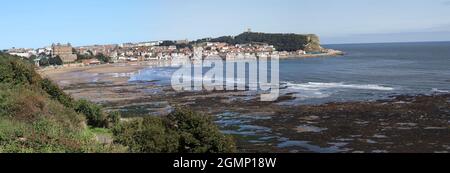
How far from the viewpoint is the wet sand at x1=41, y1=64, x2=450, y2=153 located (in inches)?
961

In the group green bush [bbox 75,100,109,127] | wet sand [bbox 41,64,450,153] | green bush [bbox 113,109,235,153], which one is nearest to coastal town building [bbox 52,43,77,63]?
wet sand [bbox 41,64,450,153]

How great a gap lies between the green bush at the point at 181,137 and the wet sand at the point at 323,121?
613 cm

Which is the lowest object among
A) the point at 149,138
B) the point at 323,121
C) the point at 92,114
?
the point at 323,121

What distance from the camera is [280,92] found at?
49.3 metres

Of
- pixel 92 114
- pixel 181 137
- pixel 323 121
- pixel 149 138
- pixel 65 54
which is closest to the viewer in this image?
pixel 181 137

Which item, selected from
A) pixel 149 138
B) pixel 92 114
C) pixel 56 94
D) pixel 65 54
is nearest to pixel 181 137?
pixel 149 138

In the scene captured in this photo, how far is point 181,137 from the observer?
58.1ft

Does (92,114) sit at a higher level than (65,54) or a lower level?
higher

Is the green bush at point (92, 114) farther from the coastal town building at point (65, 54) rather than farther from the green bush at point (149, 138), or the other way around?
the coastal town building at point (65, 54)

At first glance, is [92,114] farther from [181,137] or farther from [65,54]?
[65,54]

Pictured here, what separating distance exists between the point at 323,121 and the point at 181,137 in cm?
1514

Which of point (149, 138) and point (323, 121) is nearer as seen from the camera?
point (149, 138)
